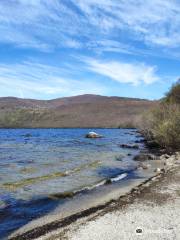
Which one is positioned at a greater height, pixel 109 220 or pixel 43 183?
pixel 109 220

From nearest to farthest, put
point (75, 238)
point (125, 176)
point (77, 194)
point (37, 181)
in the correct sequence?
1. point (75, 238)
2. point (77, 194)
3. point (37, 181)
4. point (125, 176)

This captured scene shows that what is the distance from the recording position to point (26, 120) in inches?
7766

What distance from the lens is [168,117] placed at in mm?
41156

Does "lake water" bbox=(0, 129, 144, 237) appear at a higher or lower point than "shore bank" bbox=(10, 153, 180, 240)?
lower

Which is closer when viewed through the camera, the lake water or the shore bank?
the shore bank

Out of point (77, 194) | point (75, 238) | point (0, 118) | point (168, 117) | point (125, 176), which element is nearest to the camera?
point (75, 238)

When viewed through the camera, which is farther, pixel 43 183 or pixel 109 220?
pixel 43 183

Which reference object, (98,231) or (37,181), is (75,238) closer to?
(98,231)

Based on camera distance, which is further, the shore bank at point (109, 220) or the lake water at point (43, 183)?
the lake water at point (43, 183)

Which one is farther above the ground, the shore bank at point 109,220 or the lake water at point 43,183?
the shore bank at point 109,220

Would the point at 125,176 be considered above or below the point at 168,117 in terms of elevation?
below

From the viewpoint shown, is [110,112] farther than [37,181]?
Yes

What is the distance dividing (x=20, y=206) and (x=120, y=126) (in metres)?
160

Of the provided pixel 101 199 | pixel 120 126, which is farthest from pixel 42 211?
pixel 120 126
